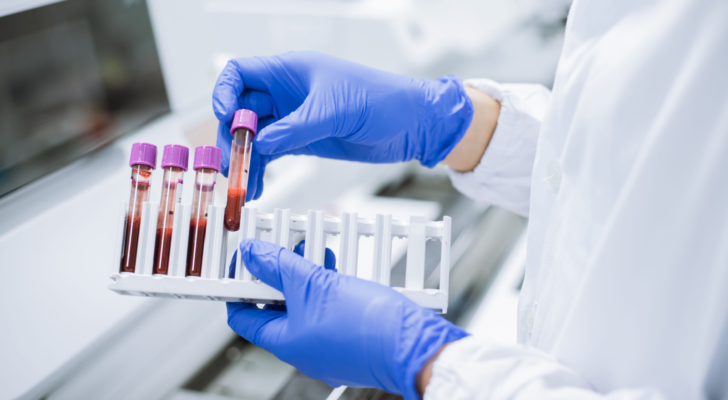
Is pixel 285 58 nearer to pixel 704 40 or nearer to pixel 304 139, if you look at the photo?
pixel 304 139

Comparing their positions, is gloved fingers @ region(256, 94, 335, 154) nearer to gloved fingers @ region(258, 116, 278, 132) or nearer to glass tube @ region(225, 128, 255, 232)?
glass tube @ region(225, 128, 255, 232)

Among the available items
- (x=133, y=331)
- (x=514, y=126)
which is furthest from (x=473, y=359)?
(x=133, y=331)

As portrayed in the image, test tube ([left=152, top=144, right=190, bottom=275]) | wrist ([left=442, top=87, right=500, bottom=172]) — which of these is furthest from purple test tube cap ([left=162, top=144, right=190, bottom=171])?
wrist ([left=442, top=87, right=500, bottom=172])

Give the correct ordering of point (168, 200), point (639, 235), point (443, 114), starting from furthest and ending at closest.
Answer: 1. point (443, 114)
2. point (168, 200)
3. point (639, 235)

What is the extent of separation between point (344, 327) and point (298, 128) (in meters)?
0.39

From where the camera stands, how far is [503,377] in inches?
21.8

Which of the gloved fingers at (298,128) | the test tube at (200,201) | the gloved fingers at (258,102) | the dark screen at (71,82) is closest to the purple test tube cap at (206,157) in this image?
the test tube at (200,201)

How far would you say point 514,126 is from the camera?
3.40 feet

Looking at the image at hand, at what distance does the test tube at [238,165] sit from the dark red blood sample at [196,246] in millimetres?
43

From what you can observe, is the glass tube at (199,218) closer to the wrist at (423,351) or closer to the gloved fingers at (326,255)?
the gloved fingers at (326,255)

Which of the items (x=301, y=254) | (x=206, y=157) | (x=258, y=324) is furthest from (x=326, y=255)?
(x=206, y=157)

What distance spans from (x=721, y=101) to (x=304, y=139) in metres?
0.64

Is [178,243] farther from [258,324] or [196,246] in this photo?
[258,324]

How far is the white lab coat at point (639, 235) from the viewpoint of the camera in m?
0.52
